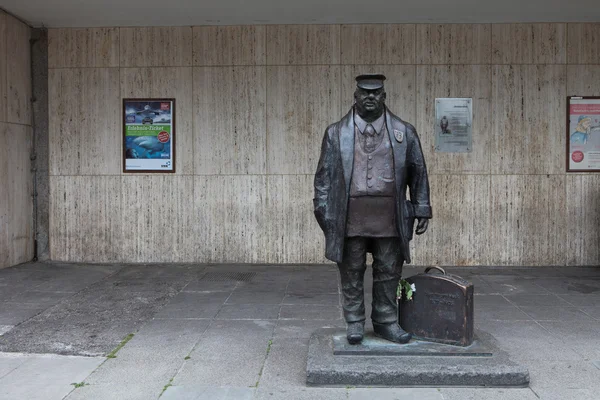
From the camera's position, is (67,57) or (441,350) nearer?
(441,350)

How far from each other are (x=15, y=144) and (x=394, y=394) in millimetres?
7483

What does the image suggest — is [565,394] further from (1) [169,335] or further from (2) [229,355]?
(1) [169,335]

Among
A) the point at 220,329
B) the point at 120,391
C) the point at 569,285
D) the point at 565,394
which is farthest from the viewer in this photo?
the point at 569,285

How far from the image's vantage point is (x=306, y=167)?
9438mm

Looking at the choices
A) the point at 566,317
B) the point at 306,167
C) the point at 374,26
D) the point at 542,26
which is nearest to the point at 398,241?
the point at 566,317

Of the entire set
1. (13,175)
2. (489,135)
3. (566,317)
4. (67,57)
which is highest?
(67,57)

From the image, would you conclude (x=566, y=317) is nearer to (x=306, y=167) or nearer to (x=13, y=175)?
(x=306, y=167)

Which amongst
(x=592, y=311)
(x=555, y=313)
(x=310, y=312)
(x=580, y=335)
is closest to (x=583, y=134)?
(x=592, y=311)

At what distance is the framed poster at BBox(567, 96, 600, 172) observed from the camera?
30.5ft

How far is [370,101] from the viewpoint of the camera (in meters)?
4.54

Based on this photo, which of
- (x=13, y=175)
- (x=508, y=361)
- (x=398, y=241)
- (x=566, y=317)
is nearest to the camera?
(x=508, y=361)

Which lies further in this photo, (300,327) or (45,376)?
(300,327)

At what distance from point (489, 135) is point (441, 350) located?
563cm

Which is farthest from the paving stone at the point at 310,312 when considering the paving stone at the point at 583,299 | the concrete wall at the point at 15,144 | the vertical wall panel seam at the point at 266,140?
the concrete wall at the point at 15,144
